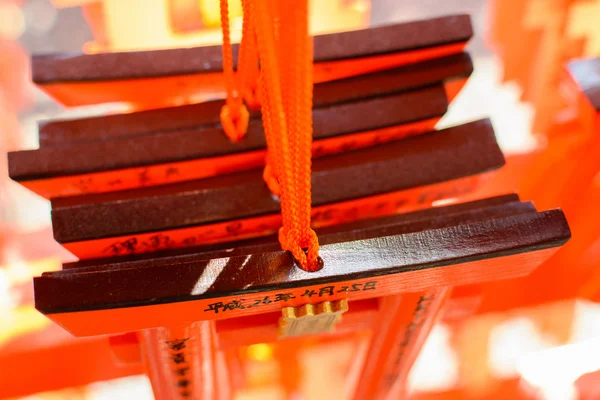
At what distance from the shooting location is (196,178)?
19.6 inches

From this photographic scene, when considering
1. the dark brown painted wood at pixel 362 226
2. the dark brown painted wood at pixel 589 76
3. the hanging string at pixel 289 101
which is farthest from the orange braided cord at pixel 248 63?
the dark brown painted wood at pixel 589 76

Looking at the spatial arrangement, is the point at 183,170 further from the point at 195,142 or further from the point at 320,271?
the point at 320,271

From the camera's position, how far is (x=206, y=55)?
0.52 meters

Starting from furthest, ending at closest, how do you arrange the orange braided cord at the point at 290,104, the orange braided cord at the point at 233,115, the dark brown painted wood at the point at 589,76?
the dark brown painted wood at the point at 589,76, the orange braided cord at the point at 233,115, the orange braided cord at the point at 290,104

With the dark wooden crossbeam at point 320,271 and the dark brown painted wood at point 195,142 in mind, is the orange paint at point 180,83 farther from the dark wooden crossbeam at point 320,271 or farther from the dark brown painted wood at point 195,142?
the dark wooden crossbeam at point 320,271

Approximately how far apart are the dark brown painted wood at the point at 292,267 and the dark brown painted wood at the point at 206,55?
195mm

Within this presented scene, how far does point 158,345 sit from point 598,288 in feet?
2.03

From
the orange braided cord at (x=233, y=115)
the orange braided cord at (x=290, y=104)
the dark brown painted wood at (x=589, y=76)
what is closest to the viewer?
the orange braided cord at (x=290, y=104)

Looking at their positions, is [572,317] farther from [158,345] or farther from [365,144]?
[158,345]

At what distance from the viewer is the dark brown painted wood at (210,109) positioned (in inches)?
19.6

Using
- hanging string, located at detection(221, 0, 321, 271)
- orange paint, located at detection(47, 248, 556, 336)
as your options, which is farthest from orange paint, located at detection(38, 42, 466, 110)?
orange paint, located at detection(47, 248, 556, 336)

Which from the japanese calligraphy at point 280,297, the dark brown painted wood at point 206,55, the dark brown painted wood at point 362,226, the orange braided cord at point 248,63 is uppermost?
the dark brown painted wood at point 206,55

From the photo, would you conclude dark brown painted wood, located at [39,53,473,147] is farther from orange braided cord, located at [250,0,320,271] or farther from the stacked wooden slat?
orange braided cord, located at [250,0,320,271]

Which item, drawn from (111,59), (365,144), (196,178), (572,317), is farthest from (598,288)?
(111,59)
